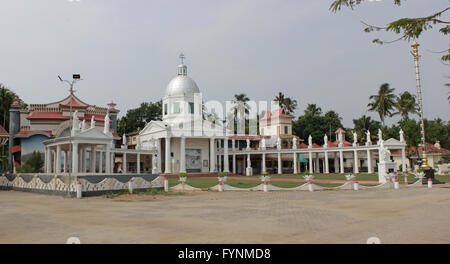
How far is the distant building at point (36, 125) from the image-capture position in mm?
38625

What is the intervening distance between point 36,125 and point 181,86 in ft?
64.8

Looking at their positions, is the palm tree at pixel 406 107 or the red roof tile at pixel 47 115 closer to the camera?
the red roof tile at pixel 47 115

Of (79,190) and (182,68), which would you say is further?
(182,68)

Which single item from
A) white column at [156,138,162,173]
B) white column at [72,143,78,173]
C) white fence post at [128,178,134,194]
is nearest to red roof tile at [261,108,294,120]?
white column at [156,138,162,173]

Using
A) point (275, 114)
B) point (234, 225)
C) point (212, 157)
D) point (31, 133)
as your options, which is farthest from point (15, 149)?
point (275, 114)

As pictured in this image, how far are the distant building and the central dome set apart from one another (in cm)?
1154

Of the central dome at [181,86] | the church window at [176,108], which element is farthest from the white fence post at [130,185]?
the church window at [176,108]

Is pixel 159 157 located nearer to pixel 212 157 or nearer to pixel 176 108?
pixel 212 157

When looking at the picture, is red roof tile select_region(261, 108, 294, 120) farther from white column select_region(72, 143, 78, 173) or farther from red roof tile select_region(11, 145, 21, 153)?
white column select_region(72, 143, 78, 173)

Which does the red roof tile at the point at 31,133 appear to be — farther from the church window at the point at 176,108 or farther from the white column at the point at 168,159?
the church window at the point at 176,108

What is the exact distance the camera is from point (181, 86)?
50750mm

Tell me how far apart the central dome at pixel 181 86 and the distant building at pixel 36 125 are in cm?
1154
